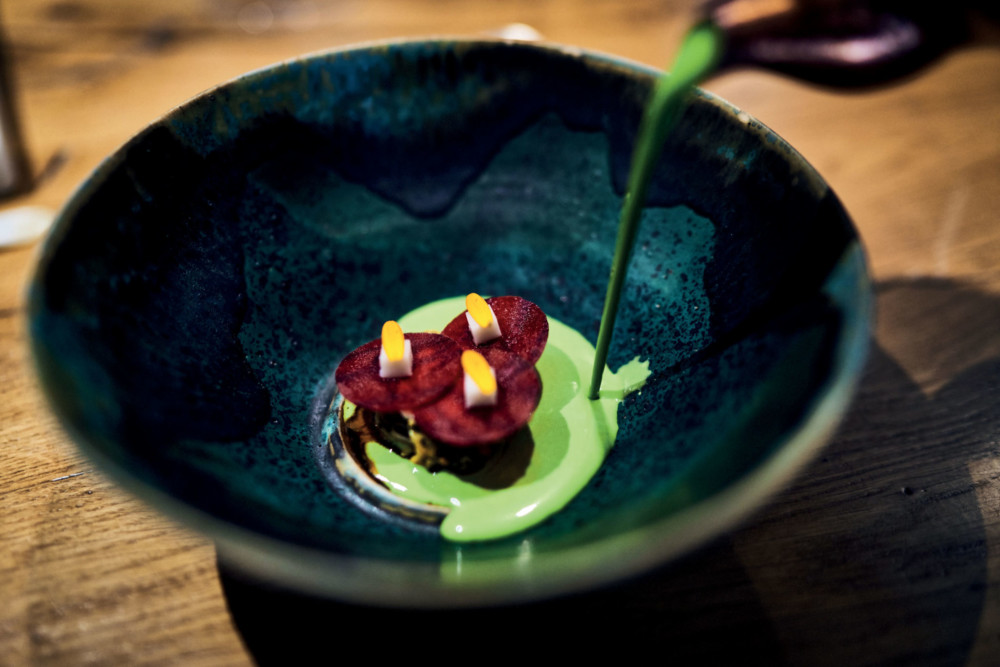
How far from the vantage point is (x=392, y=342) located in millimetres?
665

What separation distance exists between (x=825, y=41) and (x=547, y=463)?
97 cm

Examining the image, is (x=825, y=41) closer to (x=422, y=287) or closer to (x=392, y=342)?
(x=422, y=287)

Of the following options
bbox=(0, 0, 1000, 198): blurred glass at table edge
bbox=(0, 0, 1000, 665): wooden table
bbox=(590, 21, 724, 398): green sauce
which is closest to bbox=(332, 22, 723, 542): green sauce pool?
bbox=(590, 21, 724, 398): green sauce

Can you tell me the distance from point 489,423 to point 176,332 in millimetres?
309

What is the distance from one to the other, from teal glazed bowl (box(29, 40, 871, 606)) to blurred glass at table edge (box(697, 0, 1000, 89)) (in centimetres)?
55

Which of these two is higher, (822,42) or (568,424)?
(822,42)

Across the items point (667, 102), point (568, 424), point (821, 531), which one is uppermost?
point (667, 102)

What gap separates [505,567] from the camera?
1.38ft

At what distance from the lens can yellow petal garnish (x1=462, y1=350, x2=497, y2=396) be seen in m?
0.63

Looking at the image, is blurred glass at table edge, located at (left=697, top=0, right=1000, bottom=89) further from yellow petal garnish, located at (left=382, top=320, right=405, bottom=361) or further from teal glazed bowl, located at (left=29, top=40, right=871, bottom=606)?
yellow petal garnish, located at (left=382, top=320, right=405, bottom=361)

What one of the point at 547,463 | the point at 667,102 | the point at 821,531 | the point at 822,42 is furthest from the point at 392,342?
the point at 822,42

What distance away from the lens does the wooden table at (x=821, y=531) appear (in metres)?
0.54

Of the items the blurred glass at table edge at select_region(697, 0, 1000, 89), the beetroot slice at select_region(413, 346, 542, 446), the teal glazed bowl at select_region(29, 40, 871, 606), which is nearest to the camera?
the teal glazed bowl at select_region(29, 40, 871, 606)

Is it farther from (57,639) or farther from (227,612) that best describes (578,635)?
(57,639)
